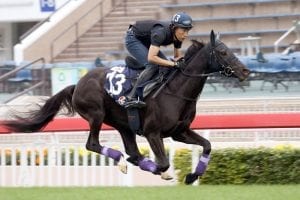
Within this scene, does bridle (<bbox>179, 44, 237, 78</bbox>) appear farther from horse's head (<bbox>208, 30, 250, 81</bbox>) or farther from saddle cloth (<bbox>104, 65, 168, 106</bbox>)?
saddle cloth (<bbox>104, 65, 168, 106</bbox>)

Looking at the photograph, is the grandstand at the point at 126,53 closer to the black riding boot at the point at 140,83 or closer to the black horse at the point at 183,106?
the black horse at the point at 183,106

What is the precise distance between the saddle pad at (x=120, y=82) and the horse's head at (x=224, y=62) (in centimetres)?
87

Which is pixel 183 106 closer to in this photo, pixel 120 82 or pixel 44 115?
pixel 120 82

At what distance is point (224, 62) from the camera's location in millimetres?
8430

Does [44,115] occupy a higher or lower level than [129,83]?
lower

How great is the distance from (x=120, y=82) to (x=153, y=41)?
58 cm

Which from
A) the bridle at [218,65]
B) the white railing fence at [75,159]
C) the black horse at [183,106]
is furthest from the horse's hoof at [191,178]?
the white railing fence at [75,159]

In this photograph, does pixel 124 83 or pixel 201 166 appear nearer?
pixel 201 166

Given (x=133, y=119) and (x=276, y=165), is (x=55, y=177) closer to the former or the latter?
(x=133, y=119)

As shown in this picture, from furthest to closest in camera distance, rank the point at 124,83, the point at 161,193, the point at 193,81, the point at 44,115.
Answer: the point at 44,115 < the point at 124,83 < the point at 193,81 < the point at 161,193

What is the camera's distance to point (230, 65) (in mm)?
8398

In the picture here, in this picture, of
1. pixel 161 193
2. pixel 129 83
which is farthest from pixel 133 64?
pixel 161 193

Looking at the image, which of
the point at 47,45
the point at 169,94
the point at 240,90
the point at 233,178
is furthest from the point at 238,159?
the point at 47,45

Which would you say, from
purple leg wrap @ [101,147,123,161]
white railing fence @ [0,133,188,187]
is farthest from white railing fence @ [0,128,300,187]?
purple leg wrap @ [101,147,123,161]
